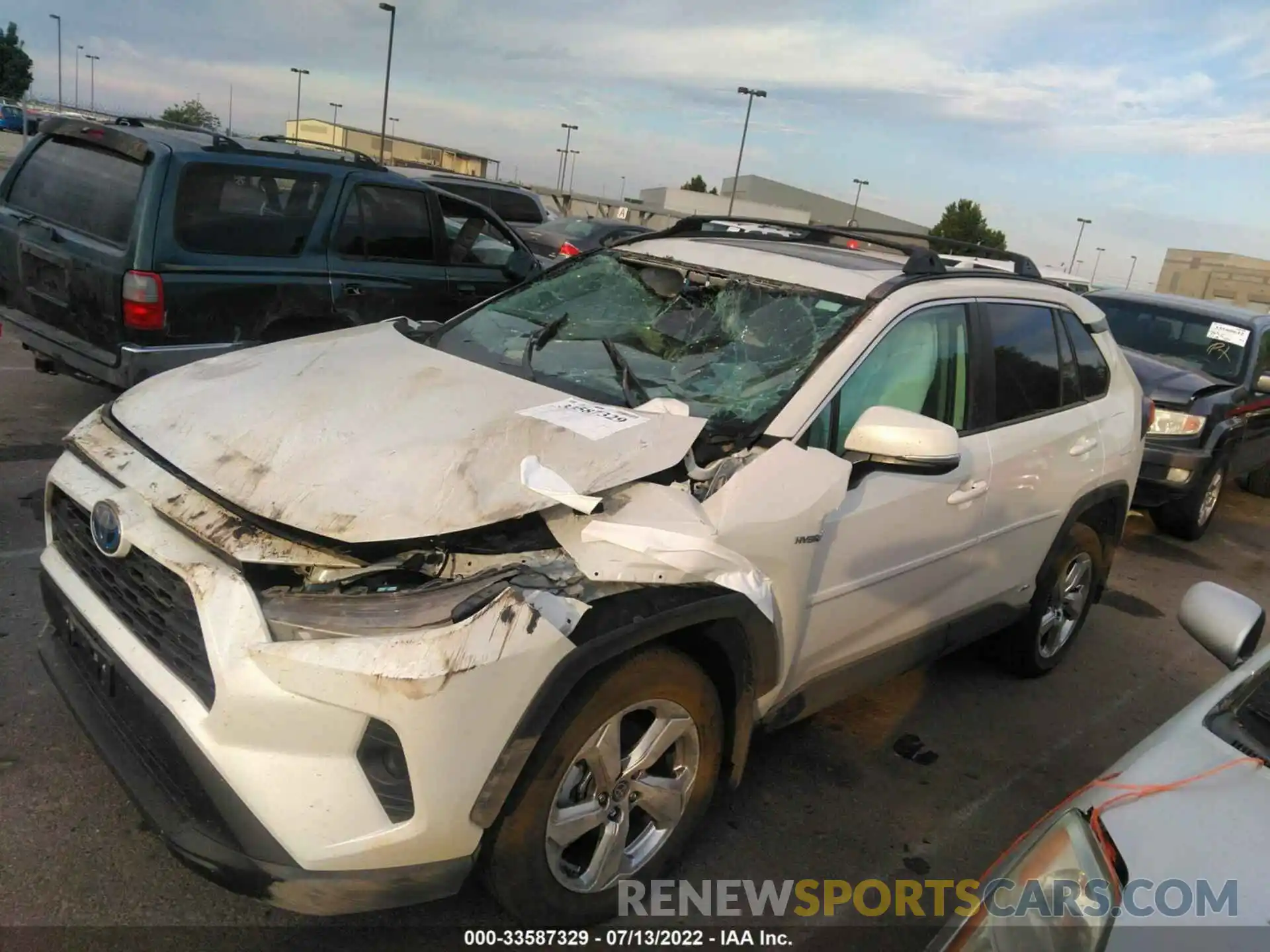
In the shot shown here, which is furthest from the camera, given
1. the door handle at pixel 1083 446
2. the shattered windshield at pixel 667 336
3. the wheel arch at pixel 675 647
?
the door handle at pixel 1083 446

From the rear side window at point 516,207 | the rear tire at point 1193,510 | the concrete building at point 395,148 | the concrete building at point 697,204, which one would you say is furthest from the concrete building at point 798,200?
the rear tire at point 1193,510

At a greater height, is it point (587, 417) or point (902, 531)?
point (587, 417)

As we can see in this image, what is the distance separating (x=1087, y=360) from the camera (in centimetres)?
440

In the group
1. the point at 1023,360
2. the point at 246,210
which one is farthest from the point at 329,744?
the point at 246,210

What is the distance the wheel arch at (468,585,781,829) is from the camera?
2100 millimetres

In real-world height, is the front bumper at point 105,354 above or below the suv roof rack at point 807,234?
below

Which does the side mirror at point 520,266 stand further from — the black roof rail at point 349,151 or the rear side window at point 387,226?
the black roof rail at point 349,151

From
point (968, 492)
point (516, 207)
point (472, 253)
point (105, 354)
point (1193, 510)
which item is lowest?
point (1193, 510)

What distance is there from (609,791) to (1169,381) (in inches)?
260

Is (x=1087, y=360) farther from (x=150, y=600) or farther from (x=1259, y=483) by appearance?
(x=1259, y=483)

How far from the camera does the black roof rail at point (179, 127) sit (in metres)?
5.80

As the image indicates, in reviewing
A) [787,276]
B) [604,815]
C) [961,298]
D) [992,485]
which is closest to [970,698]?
[992,485]

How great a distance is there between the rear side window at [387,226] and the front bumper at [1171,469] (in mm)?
5527

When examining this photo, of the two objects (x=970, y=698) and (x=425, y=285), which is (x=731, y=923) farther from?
(x=425, y=285)
